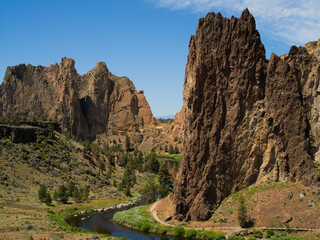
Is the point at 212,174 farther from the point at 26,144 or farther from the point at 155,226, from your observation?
the point at 26,144

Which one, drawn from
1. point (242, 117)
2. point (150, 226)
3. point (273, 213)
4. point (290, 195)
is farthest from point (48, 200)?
point (290, 195)

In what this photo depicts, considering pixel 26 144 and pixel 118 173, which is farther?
pixel 118 173

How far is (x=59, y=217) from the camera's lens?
8050 centimetres

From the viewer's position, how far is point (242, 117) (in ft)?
224

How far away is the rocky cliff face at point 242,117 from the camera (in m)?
65.2

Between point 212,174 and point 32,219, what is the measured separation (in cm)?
4149

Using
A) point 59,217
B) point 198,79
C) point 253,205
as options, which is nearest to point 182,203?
point 253,205

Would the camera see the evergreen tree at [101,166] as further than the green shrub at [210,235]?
Yes

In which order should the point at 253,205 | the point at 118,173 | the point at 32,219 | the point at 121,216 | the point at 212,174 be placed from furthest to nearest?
1. the point at 118,173
2. the point at 121,216
3. the point at 32,219
4. the point at 212,174
5. the point at 253,205

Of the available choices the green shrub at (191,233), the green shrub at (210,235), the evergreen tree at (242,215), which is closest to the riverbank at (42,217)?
the green shrub at (191,233)

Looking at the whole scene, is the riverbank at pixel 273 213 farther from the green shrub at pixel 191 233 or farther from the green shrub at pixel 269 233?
the green shrub at pixel 191 233

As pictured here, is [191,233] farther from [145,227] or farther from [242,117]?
[242,117]

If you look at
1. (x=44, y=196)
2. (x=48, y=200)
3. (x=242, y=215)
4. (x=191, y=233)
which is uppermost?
(x=242, y=215)

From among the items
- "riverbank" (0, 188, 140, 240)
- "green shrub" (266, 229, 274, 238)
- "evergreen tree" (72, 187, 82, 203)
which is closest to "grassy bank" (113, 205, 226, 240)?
"green shrub" (266, 229, 274, 238)
